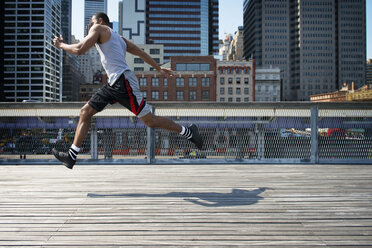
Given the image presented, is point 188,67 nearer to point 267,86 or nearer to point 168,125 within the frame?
point 267,86

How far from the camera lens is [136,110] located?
11.4 ft

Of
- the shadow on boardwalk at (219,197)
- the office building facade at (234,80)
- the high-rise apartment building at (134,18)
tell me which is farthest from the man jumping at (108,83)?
the high-rise apartment building at (134,18)

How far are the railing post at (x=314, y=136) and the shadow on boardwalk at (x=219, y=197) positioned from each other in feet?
9.45

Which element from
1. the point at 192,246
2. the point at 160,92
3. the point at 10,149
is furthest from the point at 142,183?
the point at 160,92

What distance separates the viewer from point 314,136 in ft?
18.8

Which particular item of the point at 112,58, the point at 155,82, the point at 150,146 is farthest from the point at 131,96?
→ the point at 155,82

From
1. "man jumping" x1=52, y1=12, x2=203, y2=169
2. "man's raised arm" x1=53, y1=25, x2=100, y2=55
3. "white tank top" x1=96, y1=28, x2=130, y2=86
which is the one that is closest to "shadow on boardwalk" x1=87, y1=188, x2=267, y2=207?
"man jumping" x1=52, y1=12, x2=203, y2=169

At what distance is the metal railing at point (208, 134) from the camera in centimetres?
568

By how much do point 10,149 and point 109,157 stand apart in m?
1.96

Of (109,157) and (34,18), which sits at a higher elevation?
(34,18)

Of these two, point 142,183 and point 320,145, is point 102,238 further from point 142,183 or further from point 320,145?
point 320,145

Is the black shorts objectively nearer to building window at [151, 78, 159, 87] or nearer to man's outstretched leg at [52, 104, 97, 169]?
man's outstretched leg at [52, 104, 97, 169]

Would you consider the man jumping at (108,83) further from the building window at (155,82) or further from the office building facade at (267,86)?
the office building facade at (267,86)

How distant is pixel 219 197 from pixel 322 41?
155256 mm
